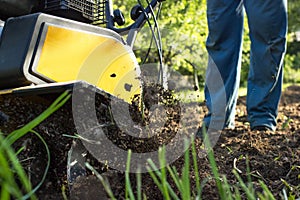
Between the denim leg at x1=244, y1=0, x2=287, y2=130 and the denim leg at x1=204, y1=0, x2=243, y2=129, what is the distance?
137 millimetres

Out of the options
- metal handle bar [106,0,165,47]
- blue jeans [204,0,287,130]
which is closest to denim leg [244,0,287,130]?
blue jeans [204,0,287,130]

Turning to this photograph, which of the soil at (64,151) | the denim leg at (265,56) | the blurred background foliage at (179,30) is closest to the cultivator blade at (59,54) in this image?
the soil at (64,151)

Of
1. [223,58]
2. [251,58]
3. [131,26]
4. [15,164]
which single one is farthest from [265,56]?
[15,164]

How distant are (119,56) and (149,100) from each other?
22 centimetres

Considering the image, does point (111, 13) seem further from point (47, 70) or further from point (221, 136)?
point (221, 136)

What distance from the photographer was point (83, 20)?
1.99 metres

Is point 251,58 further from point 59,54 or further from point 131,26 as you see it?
point 59,54

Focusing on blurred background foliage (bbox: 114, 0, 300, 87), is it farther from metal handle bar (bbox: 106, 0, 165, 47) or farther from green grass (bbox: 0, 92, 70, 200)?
green grass (bbox: 0, 92, 70, 200)

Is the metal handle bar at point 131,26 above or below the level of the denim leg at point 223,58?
above

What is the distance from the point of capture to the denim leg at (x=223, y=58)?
3.09 metres

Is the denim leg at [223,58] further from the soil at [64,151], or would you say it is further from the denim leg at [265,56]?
the soil at [64,151]

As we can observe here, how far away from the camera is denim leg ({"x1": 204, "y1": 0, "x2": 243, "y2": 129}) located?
3.09 meters

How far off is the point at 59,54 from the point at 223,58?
5.99ft

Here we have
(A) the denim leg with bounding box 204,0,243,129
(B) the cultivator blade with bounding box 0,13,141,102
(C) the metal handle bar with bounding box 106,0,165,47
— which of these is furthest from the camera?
(A) the denim leg with bounding box 204,0,243,129
